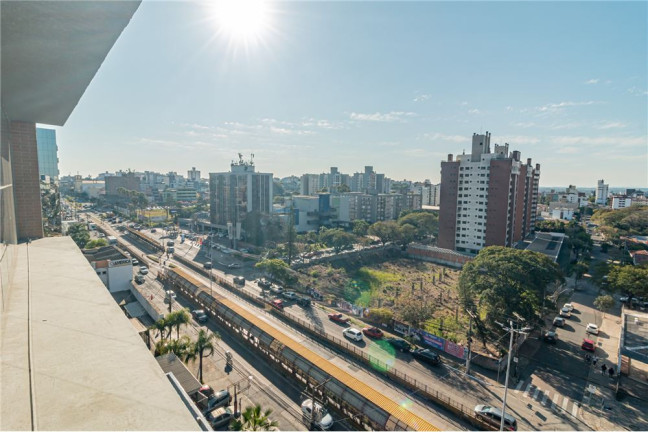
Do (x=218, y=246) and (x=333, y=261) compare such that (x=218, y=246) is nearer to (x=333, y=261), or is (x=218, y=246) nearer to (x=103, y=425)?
(x=333, y=261)

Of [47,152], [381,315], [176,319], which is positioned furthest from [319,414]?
[47,152]

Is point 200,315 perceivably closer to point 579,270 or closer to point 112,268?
point 112,268

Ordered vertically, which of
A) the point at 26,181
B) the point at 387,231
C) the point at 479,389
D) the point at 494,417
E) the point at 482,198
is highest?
the point at 26,181

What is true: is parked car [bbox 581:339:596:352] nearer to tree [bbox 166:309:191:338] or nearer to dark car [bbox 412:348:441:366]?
dark car [bbox 412:348:441:366]

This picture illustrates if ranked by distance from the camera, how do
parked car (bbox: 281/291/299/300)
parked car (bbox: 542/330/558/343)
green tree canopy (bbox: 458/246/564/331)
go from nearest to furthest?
green tree canopy (bbox: 458/246/564/331), parked car (bbox: 542/330/558/343), parked car (bbox: 281/291/299/300)

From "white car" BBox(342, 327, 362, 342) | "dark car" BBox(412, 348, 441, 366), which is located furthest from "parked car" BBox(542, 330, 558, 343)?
"white car" BBox(342, 327, 362, 342)

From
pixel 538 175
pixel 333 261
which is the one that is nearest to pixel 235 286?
pixel 333 261

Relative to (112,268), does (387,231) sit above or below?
above
